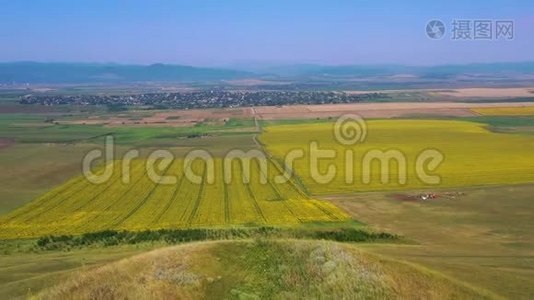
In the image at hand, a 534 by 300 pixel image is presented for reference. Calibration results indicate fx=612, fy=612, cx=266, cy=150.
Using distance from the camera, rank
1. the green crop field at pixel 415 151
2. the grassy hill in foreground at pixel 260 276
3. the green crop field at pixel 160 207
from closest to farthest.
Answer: the grassy hill in foreground at pixel 260 276 → the green crop field at pixel 160 207 → the green crop field at pixel 415 151

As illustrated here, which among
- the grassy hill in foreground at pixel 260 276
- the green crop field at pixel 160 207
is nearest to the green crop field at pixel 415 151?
the green crop field at pixel 160 207

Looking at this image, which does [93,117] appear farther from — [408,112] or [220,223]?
[220,223]

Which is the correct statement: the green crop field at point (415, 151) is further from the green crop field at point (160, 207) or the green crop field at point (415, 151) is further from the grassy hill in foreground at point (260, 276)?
the grassy hill in foreground at point (260, 276)

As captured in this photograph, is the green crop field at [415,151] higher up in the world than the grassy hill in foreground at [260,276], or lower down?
lower down

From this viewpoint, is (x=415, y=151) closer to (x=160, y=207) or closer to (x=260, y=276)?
(x=160, y=207)

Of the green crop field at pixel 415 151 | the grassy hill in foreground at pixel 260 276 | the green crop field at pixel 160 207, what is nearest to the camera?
the grassy hill in foreground at pixel 260 276

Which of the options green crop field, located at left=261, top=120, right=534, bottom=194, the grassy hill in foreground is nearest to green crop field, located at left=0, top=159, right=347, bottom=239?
green crop field, located at left=261, top=120, right=534, bottom=194
